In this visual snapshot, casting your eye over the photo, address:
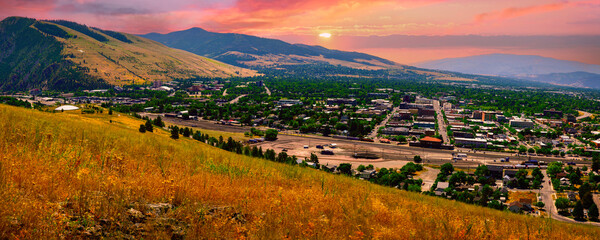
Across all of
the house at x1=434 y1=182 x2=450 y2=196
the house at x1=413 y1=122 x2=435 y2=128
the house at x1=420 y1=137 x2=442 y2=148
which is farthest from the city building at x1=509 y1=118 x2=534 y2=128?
the house at x1=434 y1=182 x2=450 y2=196

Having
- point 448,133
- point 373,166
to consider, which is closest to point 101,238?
point 373,166

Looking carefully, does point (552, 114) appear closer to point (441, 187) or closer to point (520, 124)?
point (520, 124)

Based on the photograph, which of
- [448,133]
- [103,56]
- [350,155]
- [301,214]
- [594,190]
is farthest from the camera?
[103,56]

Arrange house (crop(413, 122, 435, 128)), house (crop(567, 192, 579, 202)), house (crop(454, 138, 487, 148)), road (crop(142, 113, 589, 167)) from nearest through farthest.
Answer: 1. house (crop(567, 192, 579, 202))
2. road (crop(142, 113, 589, 167))
3. house (crop(454, 138, 487, 148))
4. house (crop(413, 122, 435, 128))

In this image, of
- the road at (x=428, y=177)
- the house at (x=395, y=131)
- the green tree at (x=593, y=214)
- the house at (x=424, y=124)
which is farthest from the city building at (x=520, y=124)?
the green tree at (x=593, y=214)

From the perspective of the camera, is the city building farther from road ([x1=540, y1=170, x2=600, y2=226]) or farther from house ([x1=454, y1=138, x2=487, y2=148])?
road ([x1=540, y1=170, x2=600, y2=226])

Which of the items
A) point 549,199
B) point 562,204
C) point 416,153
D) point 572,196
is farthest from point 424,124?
point 562,204

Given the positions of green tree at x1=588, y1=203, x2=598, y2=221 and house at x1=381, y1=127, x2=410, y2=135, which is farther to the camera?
house at x1=381, y1=127, x2=410, y2=135

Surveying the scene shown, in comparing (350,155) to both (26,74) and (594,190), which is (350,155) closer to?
(594,190)

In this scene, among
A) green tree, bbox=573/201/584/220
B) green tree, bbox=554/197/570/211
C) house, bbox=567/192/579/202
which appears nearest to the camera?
green tree, bbox=573/201/584/220
